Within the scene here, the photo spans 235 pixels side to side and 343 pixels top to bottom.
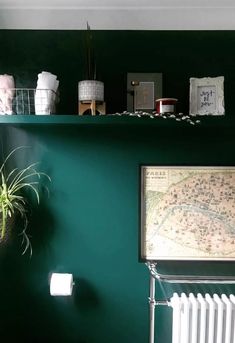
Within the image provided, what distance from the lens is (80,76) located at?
1646 mm

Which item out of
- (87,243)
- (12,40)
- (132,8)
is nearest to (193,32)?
(132,8)

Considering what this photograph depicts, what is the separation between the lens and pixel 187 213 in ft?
5.38

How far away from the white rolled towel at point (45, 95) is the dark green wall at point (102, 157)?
18 cm

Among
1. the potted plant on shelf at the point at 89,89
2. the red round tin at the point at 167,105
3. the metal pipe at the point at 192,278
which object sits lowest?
the metal pipe at the point at 192,278

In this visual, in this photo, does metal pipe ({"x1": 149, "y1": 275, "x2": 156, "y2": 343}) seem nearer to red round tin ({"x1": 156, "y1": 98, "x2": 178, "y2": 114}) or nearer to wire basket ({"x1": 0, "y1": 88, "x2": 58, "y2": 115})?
red round tin ({"x1": 156, "y1": 98, "x2": 178, "y2": 114})

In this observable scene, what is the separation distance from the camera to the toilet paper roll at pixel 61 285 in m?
1.57

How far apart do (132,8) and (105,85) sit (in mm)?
434

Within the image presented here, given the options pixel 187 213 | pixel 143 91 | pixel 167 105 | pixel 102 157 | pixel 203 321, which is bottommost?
pixel 203 321

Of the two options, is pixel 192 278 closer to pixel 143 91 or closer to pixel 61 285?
pixel 61 285

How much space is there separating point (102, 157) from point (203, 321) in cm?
98

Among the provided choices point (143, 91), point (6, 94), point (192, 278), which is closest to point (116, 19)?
point (143, 91)

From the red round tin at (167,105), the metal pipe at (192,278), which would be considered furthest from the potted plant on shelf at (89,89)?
the metal pipe at (192,278)

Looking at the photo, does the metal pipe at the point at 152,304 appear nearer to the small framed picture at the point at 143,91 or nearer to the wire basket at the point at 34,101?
the small framed picture at the point at 143,91

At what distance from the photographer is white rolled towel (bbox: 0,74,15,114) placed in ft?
4.80
